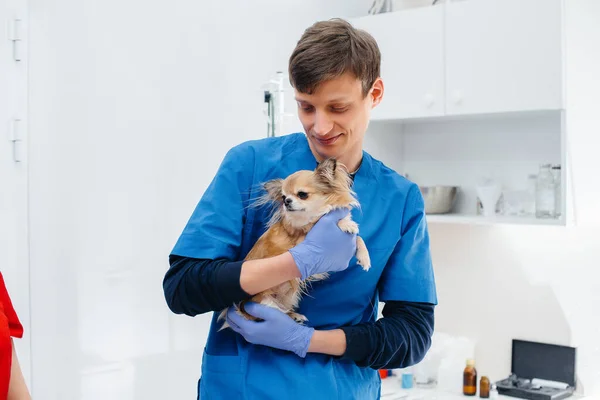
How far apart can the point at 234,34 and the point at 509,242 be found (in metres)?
1.59

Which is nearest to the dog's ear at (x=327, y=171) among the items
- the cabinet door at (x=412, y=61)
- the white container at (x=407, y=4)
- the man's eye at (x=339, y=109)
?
the man's eye at (x=339, y=109)

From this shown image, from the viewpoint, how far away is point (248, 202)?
149 centimetres

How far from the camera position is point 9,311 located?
1652 millimetres

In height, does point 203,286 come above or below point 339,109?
below

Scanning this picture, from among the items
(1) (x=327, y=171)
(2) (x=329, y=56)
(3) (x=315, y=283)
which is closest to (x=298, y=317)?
(3) (x=315, y=283)

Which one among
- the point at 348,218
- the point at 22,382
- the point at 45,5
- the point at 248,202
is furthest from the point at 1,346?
the point at 45,5

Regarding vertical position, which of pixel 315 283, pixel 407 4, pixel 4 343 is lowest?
pixel 4 343

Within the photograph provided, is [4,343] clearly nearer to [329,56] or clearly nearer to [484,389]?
[329,56]

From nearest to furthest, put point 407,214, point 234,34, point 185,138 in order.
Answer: point 407,214
point 185,138
point 234,34

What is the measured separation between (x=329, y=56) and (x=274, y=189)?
29cm

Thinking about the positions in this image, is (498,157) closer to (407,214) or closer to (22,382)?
(407,214)

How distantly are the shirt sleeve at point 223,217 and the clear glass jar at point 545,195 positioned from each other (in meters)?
1.88

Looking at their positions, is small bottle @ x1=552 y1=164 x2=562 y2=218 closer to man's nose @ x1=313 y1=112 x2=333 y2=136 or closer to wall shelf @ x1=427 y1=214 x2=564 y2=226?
wall shelf @ x1=427 y1=214 x2=564 y2=226

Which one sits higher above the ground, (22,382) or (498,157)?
(498,157)
